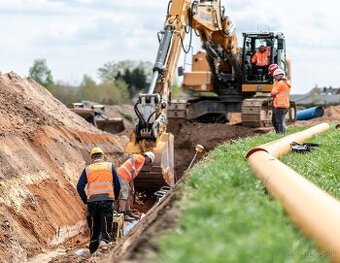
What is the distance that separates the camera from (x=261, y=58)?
27.7 m

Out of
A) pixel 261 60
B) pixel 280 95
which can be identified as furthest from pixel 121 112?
pixel 280 95

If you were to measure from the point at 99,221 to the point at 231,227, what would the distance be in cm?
781

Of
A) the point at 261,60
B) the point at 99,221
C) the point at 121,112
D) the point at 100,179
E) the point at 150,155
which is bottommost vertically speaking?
the point at 121,112

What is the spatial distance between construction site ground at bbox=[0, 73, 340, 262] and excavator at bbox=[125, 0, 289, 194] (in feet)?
3.33

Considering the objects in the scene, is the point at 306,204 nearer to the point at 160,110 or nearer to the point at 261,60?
the point at 160,110

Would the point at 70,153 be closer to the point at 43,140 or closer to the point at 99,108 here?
the point at 43,140

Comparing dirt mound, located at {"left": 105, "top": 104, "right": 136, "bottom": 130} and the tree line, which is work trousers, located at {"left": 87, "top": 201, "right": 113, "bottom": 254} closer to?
dirt mound, located at {"left": 105, "top": 104, "right": 136, "bottom": 130}

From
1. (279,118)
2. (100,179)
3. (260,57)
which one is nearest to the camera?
(100,179)

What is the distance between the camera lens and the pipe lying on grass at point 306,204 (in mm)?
5547

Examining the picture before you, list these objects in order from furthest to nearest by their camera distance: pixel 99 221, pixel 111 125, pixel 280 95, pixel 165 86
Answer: pixel 111 125, pixel 280 95, pixel 165 86, pixel 99 221

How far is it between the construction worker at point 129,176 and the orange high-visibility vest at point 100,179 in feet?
5.31

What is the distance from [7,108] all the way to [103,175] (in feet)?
32.7

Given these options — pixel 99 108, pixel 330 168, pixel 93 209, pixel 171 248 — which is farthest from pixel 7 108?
pixel 171 248

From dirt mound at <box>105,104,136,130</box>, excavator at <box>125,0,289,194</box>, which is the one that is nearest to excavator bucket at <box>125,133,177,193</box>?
excavator at <box>125,0,289,194</box>
